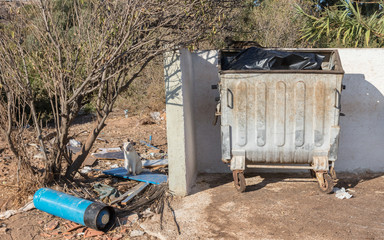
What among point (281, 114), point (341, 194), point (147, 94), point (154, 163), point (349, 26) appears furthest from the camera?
point (147, 94)

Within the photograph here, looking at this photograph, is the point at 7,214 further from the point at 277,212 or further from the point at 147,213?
the point at 277,212

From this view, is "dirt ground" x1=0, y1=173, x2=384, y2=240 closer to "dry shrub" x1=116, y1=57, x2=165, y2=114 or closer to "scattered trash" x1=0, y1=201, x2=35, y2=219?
"scattered trash" x1=0, y1=201, x2=35, y2=219

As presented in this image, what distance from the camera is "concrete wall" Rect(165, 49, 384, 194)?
220 inches

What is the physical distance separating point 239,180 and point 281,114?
1064 mm

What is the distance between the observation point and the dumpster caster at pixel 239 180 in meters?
4.96

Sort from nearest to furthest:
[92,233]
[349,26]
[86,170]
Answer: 1. [92,233]
2. [86,170]
3. [349,26]

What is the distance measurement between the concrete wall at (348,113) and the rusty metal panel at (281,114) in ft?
2.48

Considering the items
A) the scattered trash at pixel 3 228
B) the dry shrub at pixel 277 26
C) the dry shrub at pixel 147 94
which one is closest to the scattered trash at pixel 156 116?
the dry shrub at pixel 147 94

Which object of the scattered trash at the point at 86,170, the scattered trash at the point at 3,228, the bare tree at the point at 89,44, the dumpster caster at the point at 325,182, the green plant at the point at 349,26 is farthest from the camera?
the green plant at the point at 349,26

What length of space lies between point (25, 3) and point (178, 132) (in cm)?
260

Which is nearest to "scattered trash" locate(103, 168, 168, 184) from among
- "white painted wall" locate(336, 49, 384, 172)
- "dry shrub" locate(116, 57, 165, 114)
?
"white painted wall" locate(336, 49, 384, 172)

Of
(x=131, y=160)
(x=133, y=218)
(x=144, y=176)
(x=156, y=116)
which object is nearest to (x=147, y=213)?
(x=133, y=218)

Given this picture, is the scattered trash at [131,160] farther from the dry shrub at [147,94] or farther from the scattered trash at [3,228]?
the dry shrub at [147,94]

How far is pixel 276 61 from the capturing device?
5.02 m
